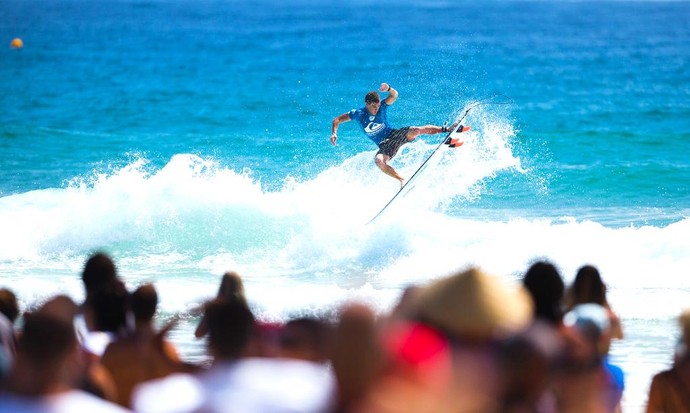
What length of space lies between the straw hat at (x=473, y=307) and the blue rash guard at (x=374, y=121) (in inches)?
337

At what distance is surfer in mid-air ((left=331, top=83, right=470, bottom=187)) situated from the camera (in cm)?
1166

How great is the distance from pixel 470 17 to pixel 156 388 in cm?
6491

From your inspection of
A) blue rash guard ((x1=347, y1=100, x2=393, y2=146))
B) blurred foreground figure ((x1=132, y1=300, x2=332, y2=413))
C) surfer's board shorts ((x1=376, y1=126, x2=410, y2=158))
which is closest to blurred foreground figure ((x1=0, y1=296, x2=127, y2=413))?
blurred foreground figure ((x1=132, y1=300, x2=332, y2=413))

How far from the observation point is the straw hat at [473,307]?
10.0 feet

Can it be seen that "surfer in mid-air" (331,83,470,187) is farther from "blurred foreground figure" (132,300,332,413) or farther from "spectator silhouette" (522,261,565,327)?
"blurred foreground figure" (132,300,332,413)

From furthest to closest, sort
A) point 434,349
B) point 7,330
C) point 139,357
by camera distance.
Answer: point 139,357 < point 7,330 < point 434,349

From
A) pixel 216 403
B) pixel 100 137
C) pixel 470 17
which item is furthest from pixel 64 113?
pixel 470 17

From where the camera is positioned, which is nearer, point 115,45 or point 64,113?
point 64,113

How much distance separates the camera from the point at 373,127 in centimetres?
1180

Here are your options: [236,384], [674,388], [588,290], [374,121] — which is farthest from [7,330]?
[374,121]

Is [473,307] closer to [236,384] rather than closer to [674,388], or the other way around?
[236,384]

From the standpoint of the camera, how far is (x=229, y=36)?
152 feet

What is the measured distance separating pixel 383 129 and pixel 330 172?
4.26 meters

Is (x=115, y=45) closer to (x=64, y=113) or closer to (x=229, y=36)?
(x=229, y=36)
